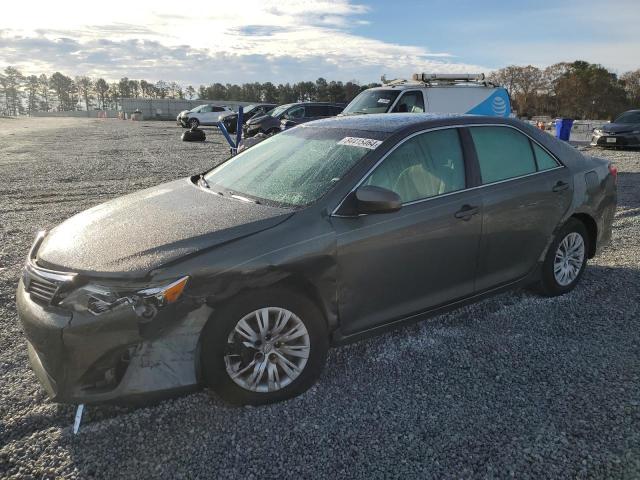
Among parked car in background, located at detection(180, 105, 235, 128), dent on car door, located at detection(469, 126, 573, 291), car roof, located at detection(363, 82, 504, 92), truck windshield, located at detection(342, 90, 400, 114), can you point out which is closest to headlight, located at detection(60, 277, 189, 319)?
dent on car door, located at detection(469, 126, 573, 291)

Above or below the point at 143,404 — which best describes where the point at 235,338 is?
above

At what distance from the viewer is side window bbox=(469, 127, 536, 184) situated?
152 inches

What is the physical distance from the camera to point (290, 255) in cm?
288

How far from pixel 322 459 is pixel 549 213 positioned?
2.82 metres

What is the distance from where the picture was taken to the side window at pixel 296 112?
21.2 meters

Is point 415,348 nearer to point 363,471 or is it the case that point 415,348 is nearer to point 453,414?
point 453,414

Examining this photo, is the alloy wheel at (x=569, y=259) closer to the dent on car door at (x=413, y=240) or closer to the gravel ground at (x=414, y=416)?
the gravel ground at (x=414, y=416)

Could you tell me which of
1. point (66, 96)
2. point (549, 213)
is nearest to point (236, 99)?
point (66, 96)

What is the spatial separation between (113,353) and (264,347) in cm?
80

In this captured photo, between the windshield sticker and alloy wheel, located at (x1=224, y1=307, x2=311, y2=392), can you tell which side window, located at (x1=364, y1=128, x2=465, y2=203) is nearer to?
the windshield sticker

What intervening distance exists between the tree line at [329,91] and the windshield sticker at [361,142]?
37.2 feet

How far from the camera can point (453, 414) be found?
2906 millimetres

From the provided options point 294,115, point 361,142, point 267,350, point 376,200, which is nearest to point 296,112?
point 294,115

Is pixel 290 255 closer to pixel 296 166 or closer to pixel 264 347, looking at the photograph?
pixel 264 347
